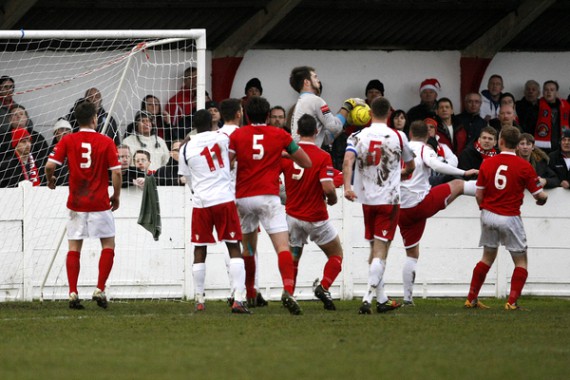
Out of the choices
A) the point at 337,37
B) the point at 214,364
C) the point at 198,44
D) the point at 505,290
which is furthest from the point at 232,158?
the point at 337,37

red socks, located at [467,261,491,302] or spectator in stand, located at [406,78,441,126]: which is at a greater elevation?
spectator in stand, located at [406,78,441,126]

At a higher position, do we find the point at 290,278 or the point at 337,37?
the point at 337,37

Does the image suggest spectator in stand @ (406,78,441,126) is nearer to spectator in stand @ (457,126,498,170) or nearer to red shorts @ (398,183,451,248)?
spectator in stand @ (457,126,498,170)

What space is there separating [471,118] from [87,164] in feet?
25.4

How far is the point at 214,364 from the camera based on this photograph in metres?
7.86

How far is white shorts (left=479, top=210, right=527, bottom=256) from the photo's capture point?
12688mm

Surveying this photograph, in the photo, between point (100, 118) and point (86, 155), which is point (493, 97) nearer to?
point (100, 118)

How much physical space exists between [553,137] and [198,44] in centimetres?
757

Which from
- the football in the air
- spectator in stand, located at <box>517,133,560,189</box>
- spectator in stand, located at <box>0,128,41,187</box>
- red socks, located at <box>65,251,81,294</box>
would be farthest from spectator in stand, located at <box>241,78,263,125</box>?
red socks, located at <box>65,251,81,294</box>

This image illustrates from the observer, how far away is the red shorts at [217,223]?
37.2 feet

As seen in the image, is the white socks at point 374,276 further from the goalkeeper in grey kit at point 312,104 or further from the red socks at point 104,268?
the red socks at point 104,268

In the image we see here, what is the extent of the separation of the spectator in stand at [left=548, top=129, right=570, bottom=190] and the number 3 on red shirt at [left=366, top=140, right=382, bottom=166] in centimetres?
505

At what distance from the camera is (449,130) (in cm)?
1750

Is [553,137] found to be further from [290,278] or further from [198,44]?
[290,278]
